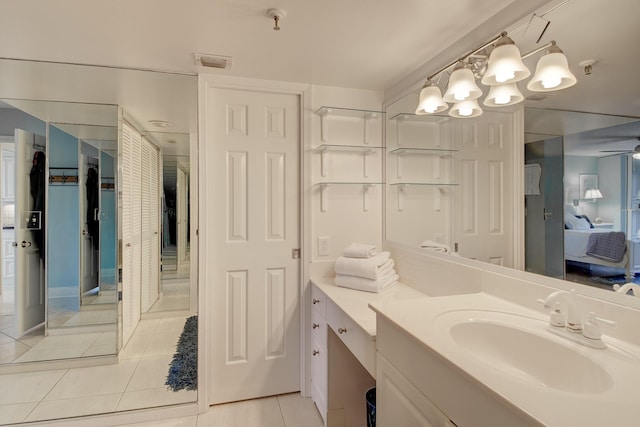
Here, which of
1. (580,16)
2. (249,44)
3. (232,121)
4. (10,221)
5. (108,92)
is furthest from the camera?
(10,221)

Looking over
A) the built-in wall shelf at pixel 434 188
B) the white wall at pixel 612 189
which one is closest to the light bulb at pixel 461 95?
the built-in wall shelf at pixel 434 188

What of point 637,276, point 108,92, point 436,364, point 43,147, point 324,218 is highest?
point 108,92

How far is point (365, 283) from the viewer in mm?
1894

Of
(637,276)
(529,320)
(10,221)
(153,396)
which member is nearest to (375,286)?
(529,320)

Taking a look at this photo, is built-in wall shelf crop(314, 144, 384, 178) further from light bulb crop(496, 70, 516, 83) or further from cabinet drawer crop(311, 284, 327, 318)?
light bulb crop(496, 70, 516, 83)

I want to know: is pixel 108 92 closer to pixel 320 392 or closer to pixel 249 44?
pixel 249 44

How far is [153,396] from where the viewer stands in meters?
2.15

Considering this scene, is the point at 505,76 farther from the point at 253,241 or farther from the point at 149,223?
the point at 149,223

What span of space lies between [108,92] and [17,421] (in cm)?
215

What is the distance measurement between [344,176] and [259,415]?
5.38ft

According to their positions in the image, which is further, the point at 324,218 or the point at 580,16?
the point at 324,218

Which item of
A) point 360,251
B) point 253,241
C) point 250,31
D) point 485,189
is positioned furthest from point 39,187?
point 485,189

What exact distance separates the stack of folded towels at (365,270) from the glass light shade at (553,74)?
1.18 meters

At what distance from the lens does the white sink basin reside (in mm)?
879
